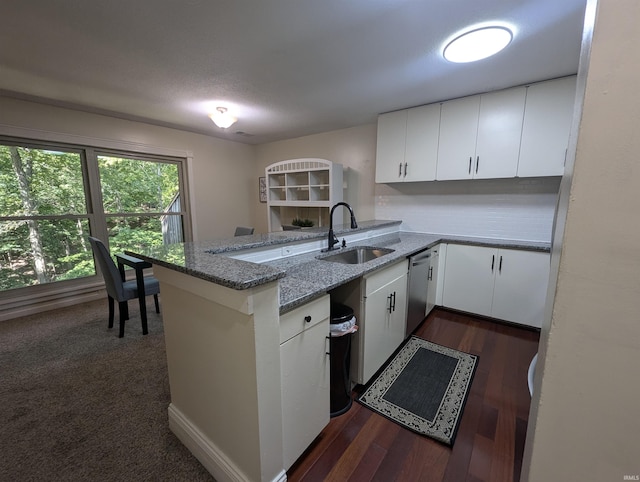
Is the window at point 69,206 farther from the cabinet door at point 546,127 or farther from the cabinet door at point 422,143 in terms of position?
the cabinet door at point 546,127

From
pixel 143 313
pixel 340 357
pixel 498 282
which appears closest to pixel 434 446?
pixel 340 357

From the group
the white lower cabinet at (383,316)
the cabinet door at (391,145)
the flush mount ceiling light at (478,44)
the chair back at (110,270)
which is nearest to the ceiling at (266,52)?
the flush mount ceiling light at (478,44)

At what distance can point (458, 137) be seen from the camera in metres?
2.80

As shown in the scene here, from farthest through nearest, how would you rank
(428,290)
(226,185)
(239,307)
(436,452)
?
(226,185)
(428,290)
(436,452)
(239,307)

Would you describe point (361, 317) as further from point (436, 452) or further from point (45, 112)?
point (45, 112)

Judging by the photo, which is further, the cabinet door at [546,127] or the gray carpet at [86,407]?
the cabinet door at [546,127]

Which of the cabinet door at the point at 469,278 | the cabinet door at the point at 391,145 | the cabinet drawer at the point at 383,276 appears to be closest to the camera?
the cabinet drawer at the point at 383,276

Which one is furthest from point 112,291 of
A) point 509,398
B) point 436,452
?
point 509,398

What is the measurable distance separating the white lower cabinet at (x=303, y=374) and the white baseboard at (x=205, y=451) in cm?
16

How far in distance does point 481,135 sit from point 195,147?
399cm

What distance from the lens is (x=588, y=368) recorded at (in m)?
0.48

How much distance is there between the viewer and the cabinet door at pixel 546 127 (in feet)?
7.50

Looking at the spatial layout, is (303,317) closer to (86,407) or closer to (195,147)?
(86,407)

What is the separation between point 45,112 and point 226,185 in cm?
232
